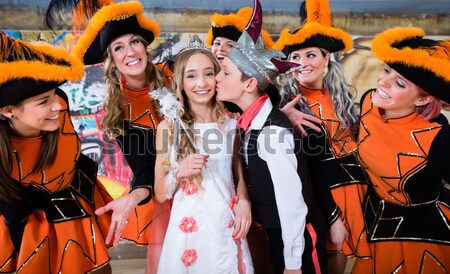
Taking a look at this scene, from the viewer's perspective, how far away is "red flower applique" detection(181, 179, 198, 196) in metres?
1.94

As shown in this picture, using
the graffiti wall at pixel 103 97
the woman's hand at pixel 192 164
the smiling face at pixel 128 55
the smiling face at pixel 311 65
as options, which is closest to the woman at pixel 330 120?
the smiling face at pixel 311 65

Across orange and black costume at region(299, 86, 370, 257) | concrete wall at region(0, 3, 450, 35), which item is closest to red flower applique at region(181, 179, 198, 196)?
orange and black costume at region(299, 86, 370, 257)

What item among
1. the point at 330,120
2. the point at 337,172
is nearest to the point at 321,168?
the point at 337,172

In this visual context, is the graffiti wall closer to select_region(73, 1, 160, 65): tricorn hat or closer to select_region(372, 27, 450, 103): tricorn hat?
select_region(73, 1, 160, 65): tricorn hat

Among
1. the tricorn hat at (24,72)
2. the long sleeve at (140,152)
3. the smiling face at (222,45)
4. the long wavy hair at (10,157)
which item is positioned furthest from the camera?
the smiling face at (222,45)

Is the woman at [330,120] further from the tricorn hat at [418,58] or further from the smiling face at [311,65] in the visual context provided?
the tricorn hat at [418,58]

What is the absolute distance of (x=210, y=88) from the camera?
200 centimetres

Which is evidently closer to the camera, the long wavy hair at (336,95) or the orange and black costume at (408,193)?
the orange and black costume at (408,193)

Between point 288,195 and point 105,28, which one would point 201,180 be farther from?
point 105,28

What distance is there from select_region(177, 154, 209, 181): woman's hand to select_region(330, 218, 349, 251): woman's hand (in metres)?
0.80

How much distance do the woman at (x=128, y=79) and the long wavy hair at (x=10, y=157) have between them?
44cm

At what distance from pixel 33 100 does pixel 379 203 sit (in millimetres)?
1703

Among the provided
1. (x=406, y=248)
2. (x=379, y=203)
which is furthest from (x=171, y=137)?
(x=406, y=248)

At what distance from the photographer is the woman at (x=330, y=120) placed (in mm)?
2137
